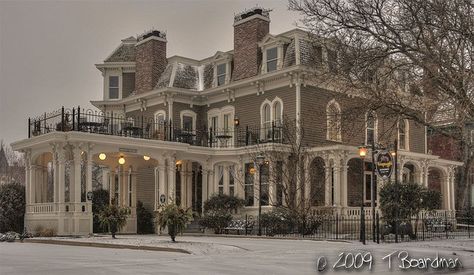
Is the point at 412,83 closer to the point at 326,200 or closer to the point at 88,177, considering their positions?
the point at 326,200

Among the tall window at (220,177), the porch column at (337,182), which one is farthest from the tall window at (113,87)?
the porch column at (337,182)

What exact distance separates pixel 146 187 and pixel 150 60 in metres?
7.75

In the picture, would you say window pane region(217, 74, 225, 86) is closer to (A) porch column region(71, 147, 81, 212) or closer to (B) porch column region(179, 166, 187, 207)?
(B) porch column region(179, 166, 187, 207)

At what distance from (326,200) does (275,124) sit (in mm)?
4830

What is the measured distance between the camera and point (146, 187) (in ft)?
130

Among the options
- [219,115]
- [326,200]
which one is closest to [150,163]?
[219,115]

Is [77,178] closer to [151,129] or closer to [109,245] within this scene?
[109,245]

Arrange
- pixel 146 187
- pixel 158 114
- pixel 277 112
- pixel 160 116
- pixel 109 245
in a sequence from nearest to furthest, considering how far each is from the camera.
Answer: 1. pixel 109 245
2. pixel 277 112
3. pixel 160 116
4. pixel 158 114
5. pixel 146 187

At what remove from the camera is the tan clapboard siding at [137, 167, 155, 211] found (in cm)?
3903

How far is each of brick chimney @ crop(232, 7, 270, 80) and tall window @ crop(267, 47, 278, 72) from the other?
3.00ft

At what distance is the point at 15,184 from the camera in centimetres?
3122

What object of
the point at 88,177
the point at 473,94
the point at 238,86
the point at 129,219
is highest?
A: the point at 238,86

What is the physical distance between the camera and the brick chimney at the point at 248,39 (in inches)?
1389

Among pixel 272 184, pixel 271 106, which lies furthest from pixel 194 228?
pixel 271 106
